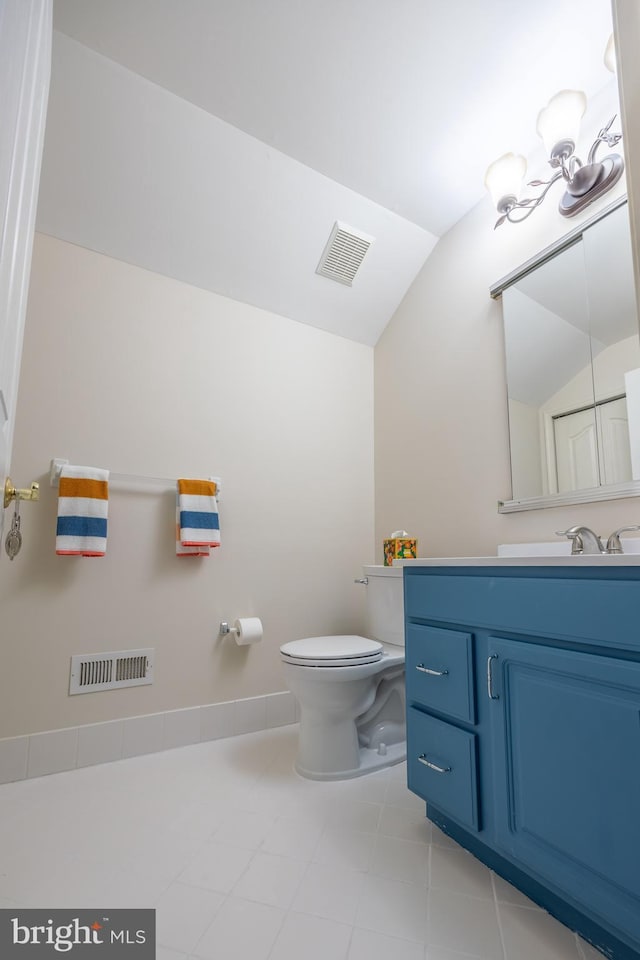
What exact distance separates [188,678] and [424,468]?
1394mm

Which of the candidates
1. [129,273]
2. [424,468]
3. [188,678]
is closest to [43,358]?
[129,273]

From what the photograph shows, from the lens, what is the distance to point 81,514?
1.68m

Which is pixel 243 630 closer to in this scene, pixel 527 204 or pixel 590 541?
pixel 590 541

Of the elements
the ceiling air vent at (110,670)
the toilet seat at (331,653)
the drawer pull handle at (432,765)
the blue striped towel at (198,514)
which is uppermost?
the blue striped towel at (198,514)

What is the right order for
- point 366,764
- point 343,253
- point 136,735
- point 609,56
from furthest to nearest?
point 343,253, point 136,735, point 366,764, point 609,56

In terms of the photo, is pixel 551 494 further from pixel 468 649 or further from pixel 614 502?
pixel 468 649

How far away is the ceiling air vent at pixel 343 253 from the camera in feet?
6.95

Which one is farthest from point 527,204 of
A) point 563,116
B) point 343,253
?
point 343,253

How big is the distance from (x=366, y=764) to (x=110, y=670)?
1.02 meters

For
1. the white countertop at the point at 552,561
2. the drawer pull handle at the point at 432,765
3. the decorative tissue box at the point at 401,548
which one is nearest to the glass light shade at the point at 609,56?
the white countertop at the point at 552,561

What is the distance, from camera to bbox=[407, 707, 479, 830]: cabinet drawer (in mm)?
1107

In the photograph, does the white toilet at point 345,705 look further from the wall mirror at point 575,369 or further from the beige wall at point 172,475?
the wall mirror at point 575,369

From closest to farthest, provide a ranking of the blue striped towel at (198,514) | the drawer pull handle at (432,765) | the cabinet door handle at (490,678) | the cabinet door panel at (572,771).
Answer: the cabinet door panel at (572,771), the cabinet door handle at (490,678), the drawer pull handle at (432,765), the blue striped towel at (198,514)

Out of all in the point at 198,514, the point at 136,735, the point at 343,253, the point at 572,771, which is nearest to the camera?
the point at 572,771
